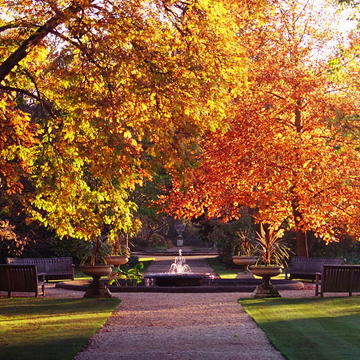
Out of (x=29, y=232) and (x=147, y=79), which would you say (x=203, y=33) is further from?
(x=29, y=232)

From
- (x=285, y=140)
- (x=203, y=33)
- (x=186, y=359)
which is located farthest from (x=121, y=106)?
(x=285, y=140)

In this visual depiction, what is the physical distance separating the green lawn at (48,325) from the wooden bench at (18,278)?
0.33 meters

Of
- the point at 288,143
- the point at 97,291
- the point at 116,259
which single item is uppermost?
the point at 288,143

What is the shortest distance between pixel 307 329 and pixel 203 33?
5519 mm

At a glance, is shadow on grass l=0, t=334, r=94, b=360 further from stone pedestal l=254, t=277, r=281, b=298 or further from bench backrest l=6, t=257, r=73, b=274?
bench backrest l=6, t=257, r=73, b=274

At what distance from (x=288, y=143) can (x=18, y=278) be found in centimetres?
921

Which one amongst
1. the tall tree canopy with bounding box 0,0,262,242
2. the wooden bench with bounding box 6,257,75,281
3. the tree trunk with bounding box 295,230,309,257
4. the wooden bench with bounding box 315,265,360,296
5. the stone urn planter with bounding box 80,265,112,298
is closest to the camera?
the tall tree canopy with bounding box 0,0,262,242

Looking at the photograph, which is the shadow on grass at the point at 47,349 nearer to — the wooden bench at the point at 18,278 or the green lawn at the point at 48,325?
the green lawn at the point at 48,325

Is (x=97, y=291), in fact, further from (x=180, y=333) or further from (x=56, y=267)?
(x=180, y=333)

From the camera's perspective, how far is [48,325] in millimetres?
15211

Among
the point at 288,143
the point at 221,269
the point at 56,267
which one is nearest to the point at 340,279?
the point at 288,143

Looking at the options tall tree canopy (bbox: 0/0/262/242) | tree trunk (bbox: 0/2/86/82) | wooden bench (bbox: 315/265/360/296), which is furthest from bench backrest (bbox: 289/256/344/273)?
tree trunk (bbox: 0/2/86/82)

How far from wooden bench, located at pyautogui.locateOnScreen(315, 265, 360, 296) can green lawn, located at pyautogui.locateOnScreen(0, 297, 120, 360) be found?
529 cm

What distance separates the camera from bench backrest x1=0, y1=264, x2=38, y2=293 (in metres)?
21.1
